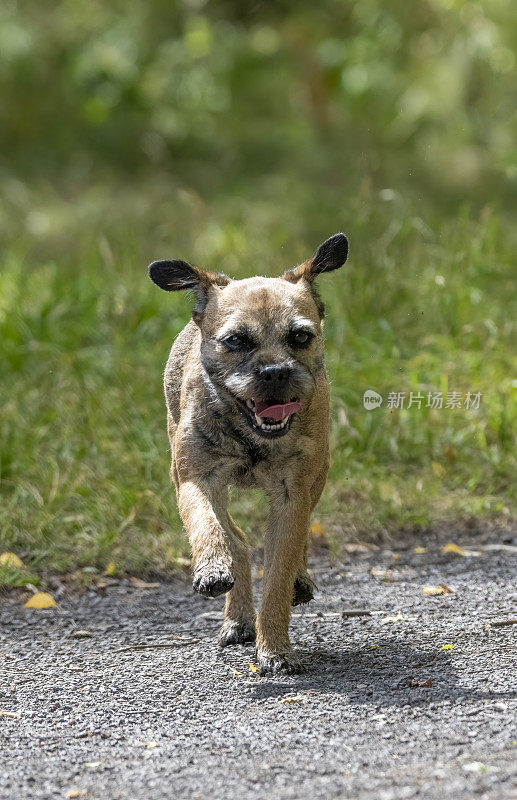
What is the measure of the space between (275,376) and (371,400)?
3.46 meters

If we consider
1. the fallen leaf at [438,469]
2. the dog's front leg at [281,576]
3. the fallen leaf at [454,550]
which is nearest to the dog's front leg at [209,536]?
the dog's front leg at [281,576]

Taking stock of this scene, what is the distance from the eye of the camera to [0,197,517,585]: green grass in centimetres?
658

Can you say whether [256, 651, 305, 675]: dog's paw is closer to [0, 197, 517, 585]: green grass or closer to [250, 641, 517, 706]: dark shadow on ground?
[250, 641, 517, 706]: dark shadow on ground

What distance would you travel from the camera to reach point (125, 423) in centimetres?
739

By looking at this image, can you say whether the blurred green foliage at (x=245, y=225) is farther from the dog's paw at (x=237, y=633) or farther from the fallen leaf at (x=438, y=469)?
the dog's paw at (x=237, y=633)

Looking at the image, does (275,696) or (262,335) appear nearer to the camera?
(275,696)

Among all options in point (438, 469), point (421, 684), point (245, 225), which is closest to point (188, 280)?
point (421, 684)

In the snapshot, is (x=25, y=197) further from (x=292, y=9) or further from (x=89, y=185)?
(x=292, y=9)

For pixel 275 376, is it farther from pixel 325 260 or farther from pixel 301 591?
pixel 301 591

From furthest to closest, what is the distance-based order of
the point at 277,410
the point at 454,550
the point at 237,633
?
the point at 454,550 → the point at 237,633 → the point at 277,410

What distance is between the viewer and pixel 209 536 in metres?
4.45

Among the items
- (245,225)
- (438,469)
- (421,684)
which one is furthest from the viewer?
(245,225)

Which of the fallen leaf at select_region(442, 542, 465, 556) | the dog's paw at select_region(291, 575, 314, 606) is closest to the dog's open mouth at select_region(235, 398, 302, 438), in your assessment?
the dog's paw at select_region(291, 575, 314, 606)

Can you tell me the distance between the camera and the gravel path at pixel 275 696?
3326 millimetres
